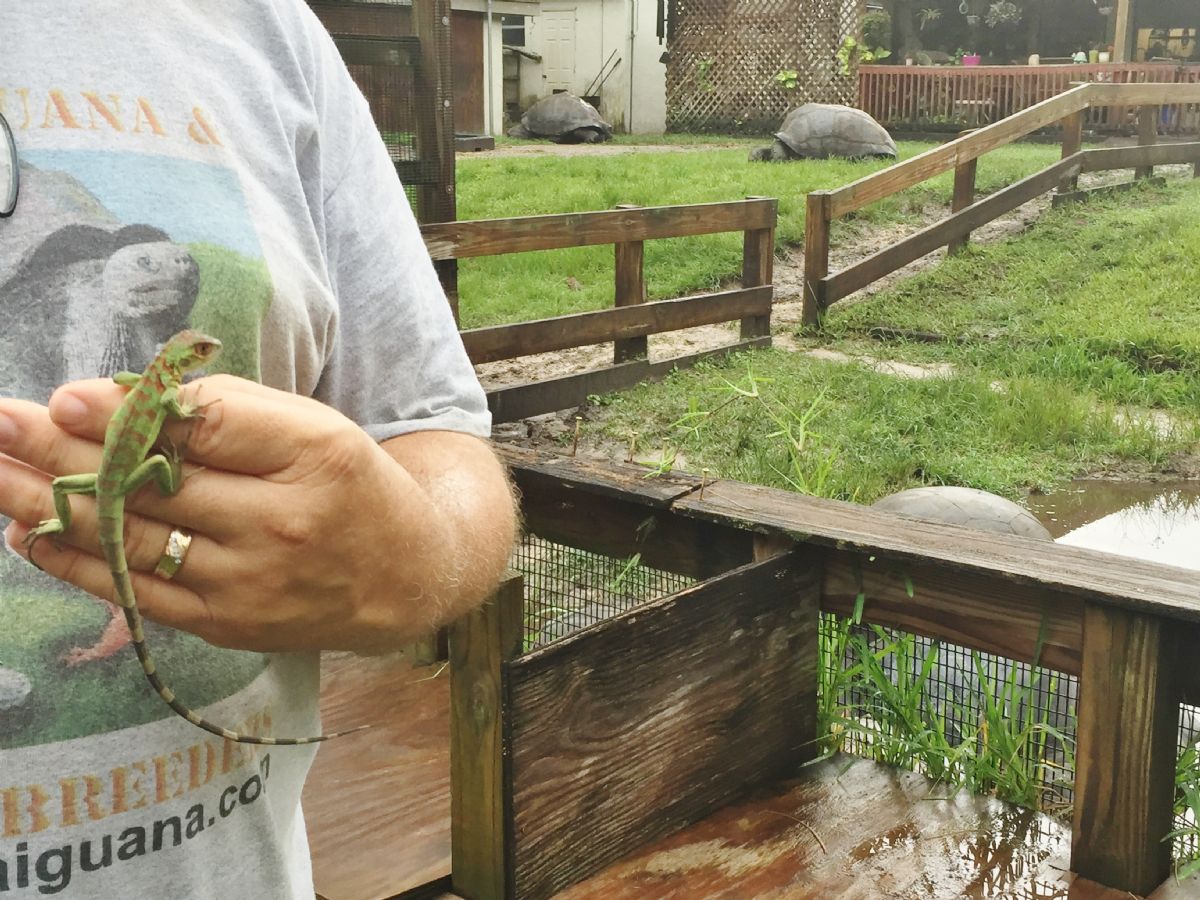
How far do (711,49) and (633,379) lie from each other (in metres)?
18.8

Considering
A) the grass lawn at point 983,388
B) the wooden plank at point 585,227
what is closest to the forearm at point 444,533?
the grass lawn at point 983,388

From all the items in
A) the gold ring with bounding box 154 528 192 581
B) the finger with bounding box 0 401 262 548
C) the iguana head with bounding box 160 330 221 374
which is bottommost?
the gold ring with bounding box 154 528 192 581

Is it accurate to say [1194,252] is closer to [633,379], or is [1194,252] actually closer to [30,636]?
[633,379]

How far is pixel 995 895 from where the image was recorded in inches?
98.4

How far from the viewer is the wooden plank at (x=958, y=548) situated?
7.85ft

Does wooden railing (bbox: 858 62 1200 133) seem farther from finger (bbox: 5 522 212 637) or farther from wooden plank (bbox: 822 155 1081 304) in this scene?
finger (bbox: 5 522 212 637)

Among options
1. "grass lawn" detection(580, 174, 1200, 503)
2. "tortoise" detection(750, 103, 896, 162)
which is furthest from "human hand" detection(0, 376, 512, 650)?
"tortoise" detection(750, 103, 896, 162)

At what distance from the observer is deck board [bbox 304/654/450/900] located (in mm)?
2547

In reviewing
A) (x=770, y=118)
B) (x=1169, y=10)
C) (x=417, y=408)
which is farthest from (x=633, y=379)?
(x=1169, y=10)

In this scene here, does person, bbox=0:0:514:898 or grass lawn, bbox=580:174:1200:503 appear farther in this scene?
grass lawn, bbox=580:174:1200:503

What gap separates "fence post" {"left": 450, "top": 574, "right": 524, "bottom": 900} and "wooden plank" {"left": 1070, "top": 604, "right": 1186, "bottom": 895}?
107cm

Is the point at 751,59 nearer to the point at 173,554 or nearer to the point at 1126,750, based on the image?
the point at 1126,750

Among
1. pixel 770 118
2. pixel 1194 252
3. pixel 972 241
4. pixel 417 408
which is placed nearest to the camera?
pixel 417 408

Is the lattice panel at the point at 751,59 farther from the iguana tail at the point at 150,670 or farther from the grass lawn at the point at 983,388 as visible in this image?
the iguana tail at the point at 150,670
